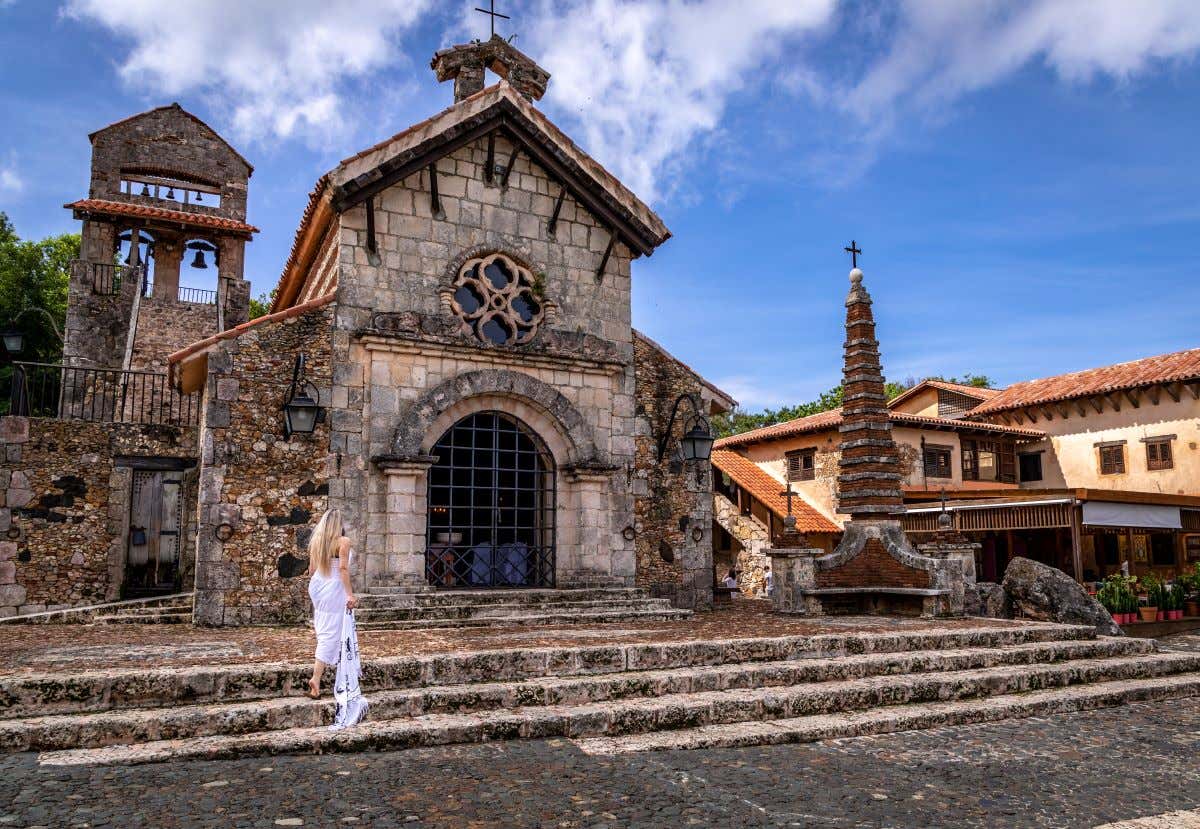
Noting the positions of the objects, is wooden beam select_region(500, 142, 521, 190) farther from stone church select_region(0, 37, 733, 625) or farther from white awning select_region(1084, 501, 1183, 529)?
white awning select_region(1084, 501, 1183, 529)

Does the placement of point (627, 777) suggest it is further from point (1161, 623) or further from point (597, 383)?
point (1161, 623)

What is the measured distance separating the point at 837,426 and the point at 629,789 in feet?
69.5

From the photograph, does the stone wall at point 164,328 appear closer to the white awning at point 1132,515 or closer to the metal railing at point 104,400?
the metal railing at point 104,400

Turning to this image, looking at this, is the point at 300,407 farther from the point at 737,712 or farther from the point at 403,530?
the point at 737,712

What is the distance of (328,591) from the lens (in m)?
6.24

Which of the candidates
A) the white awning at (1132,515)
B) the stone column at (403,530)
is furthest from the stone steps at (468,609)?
the white awning at (1132,515)

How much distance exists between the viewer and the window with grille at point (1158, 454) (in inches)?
979

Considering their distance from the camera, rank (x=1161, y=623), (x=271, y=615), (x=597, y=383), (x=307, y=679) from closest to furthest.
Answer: (x=307, y=679) < (x=271, y=615) < (x=597, y=383) < (x=1161, y=623)

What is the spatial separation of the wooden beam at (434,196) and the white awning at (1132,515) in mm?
15150

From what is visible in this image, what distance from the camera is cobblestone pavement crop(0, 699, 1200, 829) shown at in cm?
430

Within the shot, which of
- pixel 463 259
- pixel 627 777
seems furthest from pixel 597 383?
pixel 627 777

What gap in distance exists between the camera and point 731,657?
8.15m

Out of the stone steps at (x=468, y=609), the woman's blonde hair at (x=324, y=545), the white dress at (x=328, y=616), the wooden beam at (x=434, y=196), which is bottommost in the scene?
the stone steps at (x=468, y=609)

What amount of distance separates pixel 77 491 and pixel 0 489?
97 cm
